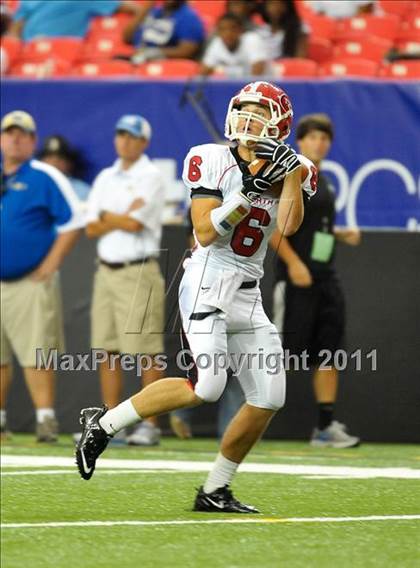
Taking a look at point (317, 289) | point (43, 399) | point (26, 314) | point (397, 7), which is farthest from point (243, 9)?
point (43, 399)

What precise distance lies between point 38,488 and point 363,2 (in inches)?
300

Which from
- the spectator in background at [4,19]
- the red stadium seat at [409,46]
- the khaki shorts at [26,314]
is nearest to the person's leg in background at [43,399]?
the khaki shorts at [26,314]

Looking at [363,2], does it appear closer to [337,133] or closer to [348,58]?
[348,58]

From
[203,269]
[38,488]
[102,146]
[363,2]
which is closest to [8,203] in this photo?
[102,146]

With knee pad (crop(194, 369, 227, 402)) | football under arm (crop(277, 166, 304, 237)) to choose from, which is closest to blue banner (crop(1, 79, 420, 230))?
football under arm (crop(277, 166, 304, 237))

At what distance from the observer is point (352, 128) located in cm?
1134

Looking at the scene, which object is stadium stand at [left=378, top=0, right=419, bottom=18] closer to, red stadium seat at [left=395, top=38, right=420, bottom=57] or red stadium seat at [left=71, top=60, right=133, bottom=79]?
red stadium seat at [left=395, top=38, right=420, bottom=57]

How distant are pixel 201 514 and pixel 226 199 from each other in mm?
1245

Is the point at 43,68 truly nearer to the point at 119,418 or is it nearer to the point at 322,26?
the point at 322,26

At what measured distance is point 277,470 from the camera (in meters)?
7.98

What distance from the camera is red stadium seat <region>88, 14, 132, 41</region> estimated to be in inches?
555

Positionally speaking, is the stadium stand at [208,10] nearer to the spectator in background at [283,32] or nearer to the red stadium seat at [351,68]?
the spectator in background at [283,32]

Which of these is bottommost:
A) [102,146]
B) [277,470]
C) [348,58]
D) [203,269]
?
[277,470]

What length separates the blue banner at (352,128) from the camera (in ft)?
36.5
